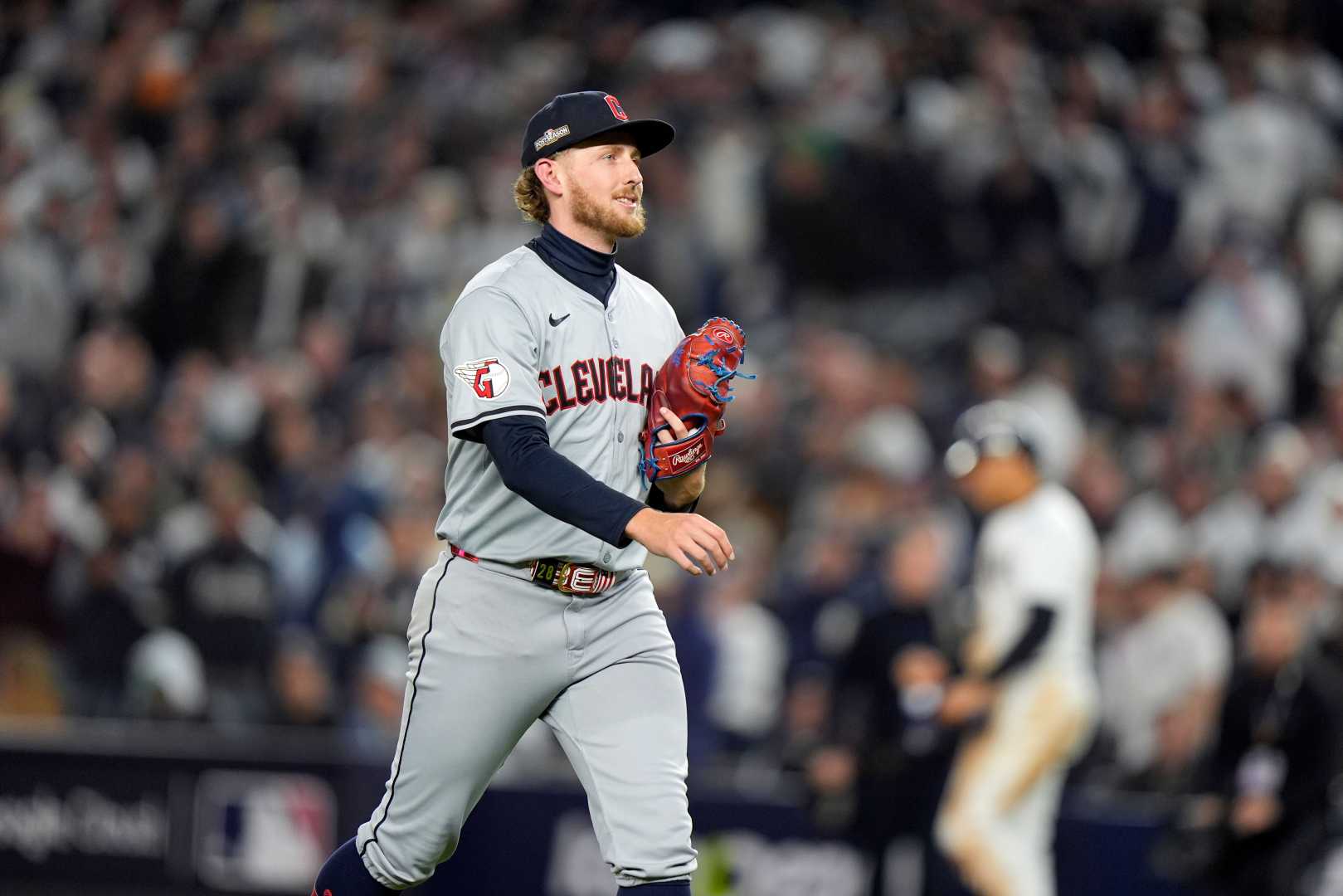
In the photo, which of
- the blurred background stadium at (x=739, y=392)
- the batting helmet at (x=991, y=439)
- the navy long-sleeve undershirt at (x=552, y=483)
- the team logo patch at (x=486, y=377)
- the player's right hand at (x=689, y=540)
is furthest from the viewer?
the blurred background stadium at (x=739, y=392)

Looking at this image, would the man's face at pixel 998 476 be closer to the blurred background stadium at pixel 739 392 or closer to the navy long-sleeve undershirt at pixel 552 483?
the blurred background stadium at pixel 739 392

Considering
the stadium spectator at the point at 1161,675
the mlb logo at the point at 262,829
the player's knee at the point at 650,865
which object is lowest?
the mlb logo at the point at 262,829

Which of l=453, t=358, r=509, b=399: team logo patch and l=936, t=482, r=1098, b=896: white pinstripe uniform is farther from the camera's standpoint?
l=936, t=482, r=1098, b=896: white pinstripe uniform

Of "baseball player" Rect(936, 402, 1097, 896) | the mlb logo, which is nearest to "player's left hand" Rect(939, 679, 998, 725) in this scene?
"baseball player" Rect(936, 402, 1097, 896)

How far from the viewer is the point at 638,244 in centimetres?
1179

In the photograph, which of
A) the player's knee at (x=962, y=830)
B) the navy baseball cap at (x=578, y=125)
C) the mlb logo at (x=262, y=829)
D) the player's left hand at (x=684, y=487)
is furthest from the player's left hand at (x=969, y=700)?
the mlb logo at (x=262, y=829)

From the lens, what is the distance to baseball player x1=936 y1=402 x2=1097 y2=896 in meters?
6.81

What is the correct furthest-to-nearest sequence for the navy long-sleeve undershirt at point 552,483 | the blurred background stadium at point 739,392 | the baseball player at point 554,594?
the blurred background stadium at point 739,392 < the baseball player at point 554,594 < the navy long-sleeve undershirt at point 552,483

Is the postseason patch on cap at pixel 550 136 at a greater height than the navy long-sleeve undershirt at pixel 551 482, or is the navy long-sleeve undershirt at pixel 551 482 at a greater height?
the postseason patch on cap at pixel 550 136

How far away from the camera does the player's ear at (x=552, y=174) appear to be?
14.5 feet

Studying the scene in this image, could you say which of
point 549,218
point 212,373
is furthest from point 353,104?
point 549,218

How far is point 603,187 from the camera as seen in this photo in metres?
4.37

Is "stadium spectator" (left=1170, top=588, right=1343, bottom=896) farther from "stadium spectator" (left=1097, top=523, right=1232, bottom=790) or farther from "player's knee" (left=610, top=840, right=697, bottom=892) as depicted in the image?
"player's knee" (left=610, top=840, right=697, bottom=892)

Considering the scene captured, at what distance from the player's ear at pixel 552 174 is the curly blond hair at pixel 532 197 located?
0.26 feet
